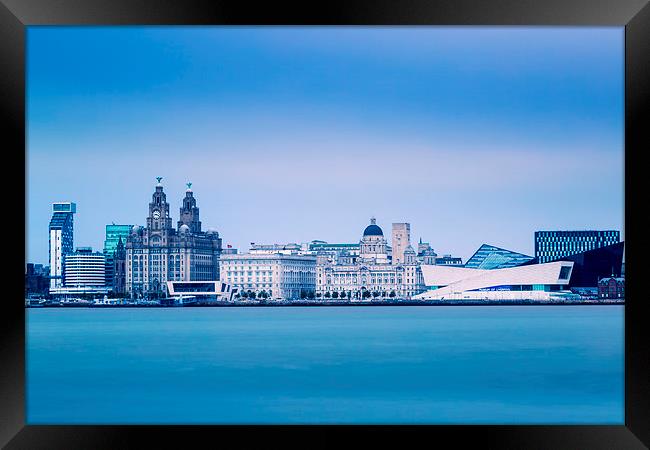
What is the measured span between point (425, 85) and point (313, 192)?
9.12 m

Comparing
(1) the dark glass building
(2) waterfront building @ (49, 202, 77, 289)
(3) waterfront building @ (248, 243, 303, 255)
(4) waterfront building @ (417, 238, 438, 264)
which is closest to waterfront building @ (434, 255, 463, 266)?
(4) waterfront building @ (417, 238, 438, 264)

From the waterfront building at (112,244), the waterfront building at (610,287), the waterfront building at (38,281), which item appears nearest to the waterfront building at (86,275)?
the waterfront building at (112,244)

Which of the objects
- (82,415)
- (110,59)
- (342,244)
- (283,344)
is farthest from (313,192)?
(82,415)

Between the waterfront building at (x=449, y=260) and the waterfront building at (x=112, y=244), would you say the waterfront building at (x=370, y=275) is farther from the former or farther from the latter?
the waterfront building at (x=112, y=244)

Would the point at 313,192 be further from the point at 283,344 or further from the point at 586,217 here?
the point at 283,344

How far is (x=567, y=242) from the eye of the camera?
48156 millimetres

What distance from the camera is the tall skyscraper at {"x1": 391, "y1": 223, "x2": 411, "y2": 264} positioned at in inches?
2009

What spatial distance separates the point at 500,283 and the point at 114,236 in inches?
942

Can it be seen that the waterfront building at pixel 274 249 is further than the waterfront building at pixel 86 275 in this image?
No

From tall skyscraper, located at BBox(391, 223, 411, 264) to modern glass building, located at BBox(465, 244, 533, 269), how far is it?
14.5 feet

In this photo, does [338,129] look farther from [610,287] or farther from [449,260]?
[610,287]

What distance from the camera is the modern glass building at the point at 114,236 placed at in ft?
171

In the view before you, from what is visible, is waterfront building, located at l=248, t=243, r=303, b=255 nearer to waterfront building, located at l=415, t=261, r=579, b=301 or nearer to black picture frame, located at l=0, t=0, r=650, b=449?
waterfront building, located at l=415, t=261, r=579, b=301

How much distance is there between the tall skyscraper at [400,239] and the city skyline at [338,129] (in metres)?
0.46
